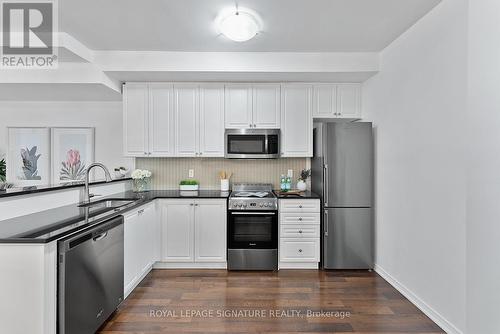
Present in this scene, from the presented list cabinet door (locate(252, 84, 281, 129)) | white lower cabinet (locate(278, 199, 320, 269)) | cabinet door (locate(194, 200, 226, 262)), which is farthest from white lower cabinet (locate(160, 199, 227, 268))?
cabinet door (locate(252, 84, 281, 129))

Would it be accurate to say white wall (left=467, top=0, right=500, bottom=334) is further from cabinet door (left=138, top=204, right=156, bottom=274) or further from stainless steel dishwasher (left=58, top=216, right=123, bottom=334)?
cabinet door (left=138, top=204, right=156, bottom=274)

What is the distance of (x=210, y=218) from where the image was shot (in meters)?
3.66

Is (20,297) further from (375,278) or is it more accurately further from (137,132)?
(375,278)

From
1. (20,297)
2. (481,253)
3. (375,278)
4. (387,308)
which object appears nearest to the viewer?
(20,297)

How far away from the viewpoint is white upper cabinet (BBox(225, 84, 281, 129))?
3998 millimetres

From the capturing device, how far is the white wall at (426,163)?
2232mm

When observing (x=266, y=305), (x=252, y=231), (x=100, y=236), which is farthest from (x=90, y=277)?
(x=252, y=231)

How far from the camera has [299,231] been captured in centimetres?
365

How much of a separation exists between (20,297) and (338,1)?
3.00 m

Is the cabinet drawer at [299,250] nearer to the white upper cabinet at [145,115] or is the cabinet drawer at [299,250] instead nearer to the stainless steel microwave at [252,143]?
the stainless steel microwave at [252,143]

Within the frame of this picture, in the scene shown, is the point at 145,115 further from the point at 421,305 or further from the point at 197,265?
the point at 421,305

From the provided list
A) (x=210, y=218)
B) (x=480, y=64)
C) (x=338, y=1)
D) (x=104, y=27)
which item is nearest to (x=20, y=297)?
(x=210, y=218)

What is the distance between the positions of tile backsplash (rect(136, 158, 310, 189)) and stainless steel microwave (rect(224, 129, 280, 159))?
0.39m

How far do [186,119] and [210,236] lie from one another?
158 cm
